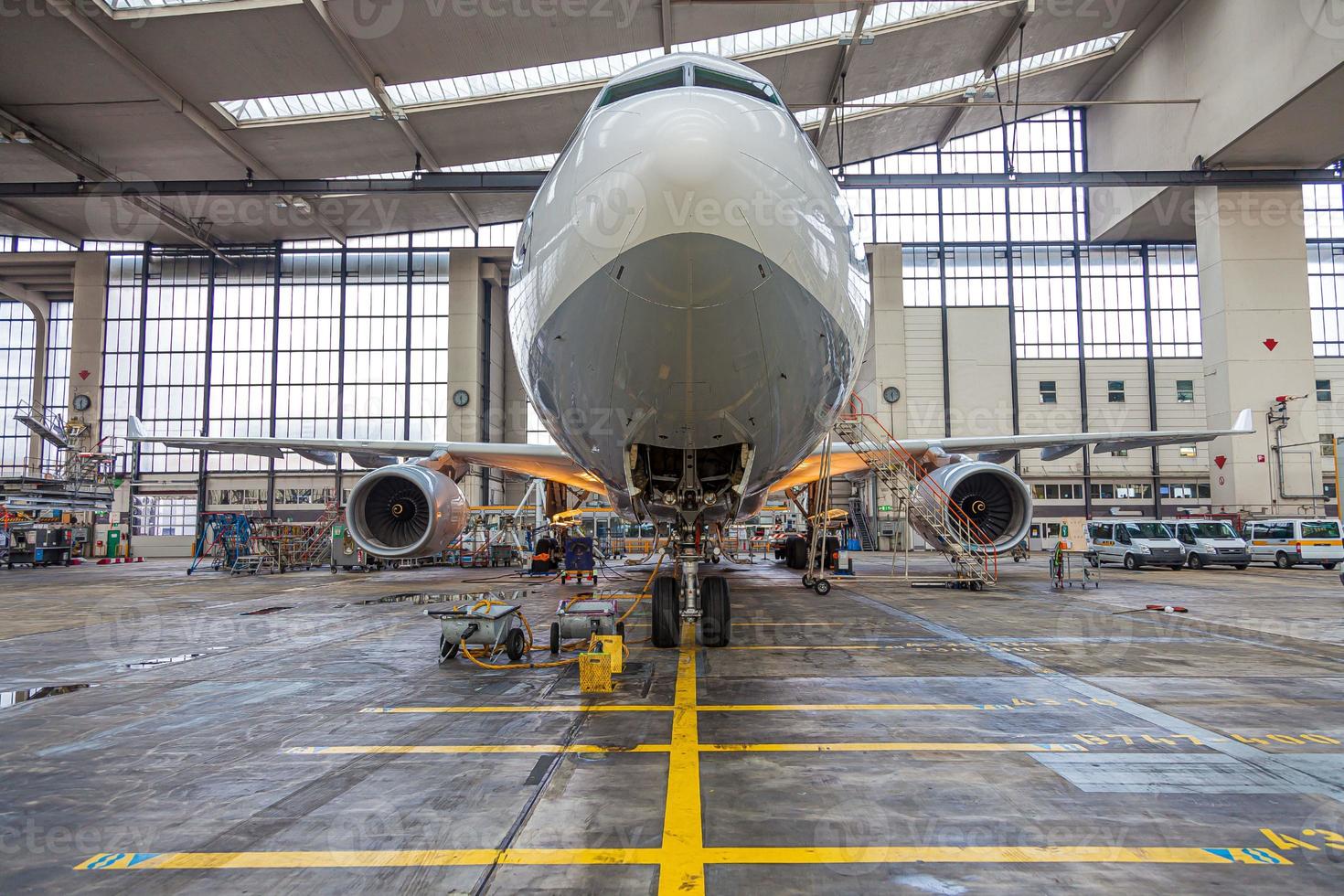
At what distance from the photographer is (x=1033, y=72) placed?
31.8 metres

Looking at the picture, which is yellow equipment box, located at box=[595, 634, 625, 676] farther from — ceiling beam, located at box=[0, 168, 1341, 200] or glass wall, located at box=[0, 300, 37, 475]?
glass wall, located at box=[0, 300, 37, 475]

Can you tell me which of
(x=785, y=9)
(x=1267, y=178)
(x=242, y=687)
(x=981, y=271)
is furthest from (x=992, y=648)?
(x=981, y=271)

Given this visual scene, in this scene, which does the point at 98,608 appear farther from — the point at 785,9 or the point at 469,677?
the point at 785,9

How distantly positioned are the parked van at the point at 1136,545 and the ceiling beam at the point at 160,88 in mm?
32775

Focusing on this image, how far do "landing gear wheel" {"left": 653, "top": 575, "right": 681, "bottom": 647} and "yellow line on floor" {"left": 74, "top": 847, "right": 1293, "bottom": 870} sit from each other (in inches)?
180

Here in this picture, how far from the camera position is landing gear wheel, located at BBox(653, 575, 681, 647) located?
7113 millimetres

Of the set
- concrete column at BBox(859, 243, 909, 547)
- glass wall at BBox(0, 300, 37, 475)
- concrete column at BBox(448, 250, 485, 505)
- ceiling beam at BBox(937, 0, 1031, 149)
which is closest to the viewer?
ceiling beam at BBox(937, 0, 1031, 149)

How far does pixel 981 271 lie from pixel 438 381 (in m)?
30.7

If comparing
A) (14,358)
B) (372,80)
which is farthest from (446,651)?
(14,358)

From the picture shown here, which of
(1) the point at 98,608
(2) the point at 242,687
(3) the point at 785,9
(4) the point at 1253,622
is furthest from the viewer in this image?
(3) the point at 785,9

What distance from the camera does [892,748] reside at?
3.81 metres

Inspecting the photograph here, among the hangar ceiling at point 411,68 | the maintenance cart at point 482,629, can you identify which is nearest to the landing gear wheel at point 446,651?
the maintenance cart at point 482,629

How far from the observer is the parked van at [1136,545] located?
70.9 feet

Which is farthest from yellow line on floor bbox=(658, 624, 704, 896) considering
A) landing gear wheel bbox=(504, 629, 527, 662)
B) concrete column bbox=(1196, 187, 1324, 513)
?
concrete column bbox=(1196, 187, 1324, 513)
